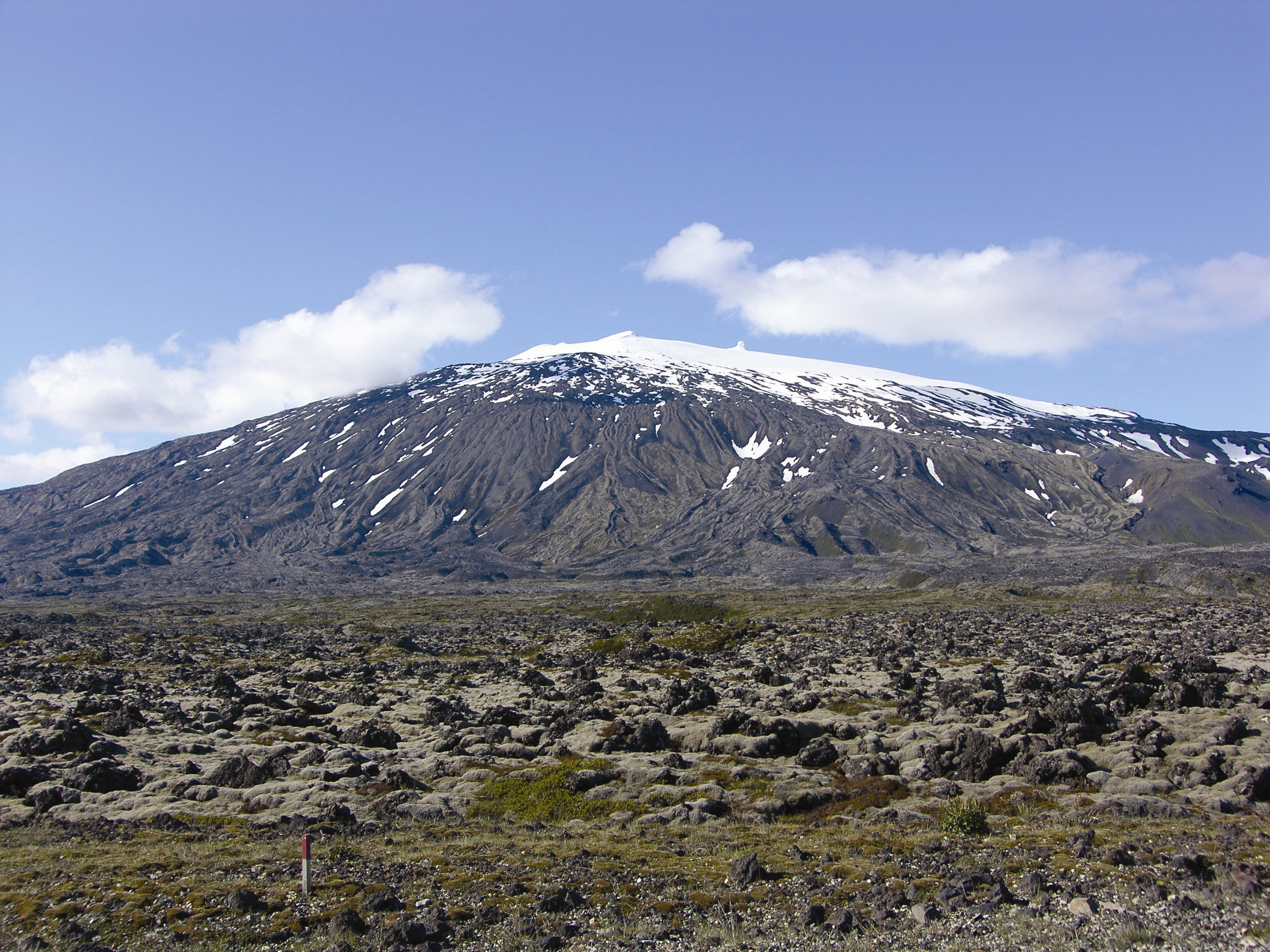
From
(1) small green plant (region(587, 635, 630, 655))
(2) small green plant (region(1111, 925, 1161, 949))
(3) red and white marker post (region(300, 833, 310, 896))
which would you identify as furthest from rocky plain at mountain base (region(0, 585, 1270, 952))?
(1) small green plant (region(587, 635, 630, 655))

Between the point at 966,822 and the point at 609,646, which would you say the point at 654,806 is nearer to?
the point at 966,822

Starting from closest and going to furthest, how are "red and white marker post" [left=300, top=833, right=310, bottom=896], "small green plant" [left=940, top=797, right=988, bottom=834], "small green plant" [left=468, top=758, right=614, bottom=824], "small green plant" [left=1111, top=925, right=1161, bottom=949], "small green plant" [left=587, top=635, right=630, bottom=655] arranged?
"small green plant" [left=1111, top=925, right=1161, bottom=949] < "red and white marker post" [left=300, top=833, right=310, bottom=896] < "small green plant" [left=940, top=797, right=988, bottom=834] < "small green plant" [left=468, top=758, right=614, bottom=824] < "small green plant" [left=587, top=635, right=630, bottom=655]

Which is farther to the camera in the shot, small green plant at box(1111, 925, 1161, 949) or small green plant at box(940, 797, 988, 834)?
small green plant at box(940, 797, 988, 834)

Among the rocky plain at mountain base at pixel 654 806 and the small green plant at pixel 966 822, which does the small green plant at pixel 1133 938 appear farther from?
the small green plant at pixel 966 822

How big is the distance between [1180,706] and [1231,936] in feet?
77.7

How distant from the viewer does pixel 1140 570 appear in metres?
129

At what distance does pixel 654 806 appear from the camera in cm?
2477

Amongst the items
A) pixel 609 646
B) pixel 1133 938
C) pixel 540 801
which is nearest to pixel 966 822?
pixel 1133 938

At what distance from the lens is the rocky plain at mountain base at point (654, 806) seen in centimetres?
1469

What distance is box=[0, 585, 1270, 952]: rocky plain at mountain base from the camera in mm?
14688

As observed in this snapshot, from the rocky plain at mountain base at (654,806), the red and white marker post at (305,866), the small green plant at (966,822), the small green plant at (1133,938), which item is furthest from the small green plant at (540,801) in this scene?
the small green plant at (1133,938)

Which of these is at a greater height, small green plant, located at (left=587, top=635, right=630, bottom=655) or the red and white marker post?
the red and white marker post

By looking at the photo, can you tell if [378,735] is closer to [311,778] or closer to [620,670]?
[311,778]

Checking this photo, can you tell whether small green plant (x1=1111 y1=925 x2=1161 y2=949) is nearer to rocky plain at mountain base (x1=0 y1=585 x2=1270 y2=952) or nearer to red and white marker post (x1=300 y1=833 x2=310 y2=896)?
rocky plain at mountain base (x1=0 y1=585 x2=1270 y2=952)
